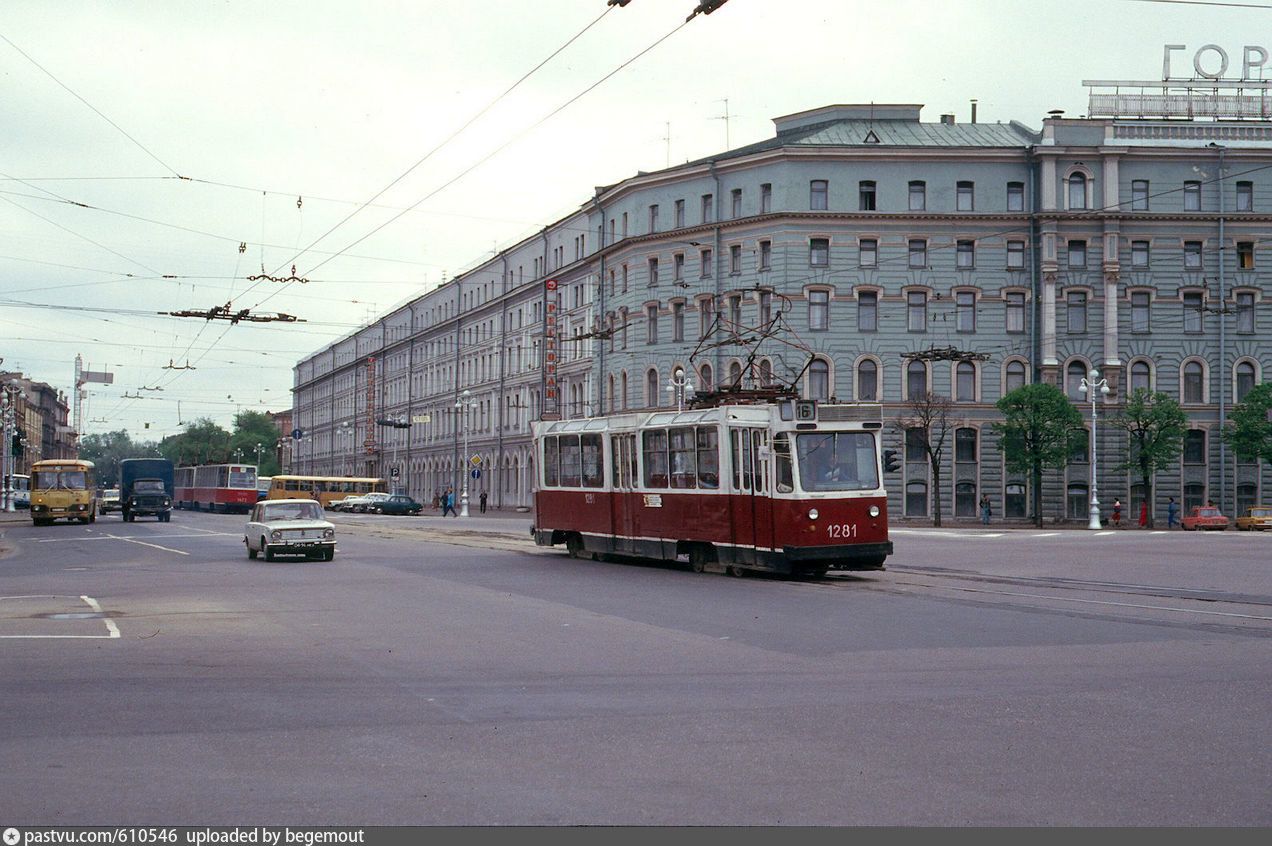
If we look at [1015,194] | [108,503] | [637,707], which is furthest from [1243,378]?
[108,503]

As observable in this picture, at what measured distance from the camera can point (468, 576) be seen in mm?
22844

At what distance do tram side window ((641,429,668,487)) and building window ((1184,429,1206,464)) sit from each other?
44.9m

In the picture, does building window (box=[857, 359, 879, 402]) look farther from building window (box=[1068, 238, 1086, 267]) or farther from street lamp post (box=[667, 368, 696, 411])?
building window (box=[1068, 238, 1086, 267])

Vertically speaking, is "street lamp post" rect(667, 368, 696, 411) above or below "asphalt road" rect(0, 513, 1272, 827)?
above

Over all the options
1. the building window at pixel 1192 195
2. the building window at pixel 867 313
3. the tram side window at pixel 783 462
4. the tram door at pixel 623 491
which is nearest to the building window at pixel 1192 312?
the building window at pixel 1192 195

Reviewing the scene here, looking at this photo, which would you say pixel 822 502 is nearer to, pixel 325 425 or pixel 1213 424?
pixel 1213 424

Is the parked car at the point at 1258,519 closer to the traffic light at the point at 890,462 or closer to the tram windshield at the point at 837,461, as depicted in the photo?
the traffic light at the point at 890,462

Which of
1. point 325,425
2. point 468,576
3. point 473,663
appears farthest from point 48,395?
point 473,663

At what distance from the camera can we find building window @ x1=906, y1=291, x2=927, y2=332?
63.2 meters

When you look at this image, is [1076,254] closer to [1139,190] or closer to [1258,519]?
[1139,190]

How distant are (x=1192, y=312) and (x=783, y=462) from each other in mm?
48467

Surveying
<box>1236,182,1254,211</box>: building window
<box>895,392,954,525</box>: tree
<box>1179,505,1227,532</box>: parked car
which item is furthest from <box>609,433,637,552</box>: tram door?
<box>1236,182,1254,211</box>: building window

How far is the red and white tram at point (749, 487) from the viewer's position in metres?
21.8

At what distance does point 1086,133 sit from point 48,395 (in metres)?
145
